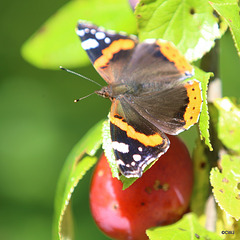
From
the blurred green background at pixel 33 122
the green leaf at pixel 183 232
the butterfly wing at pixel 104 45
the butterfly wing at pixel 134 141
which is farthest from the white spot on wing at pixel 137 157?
the blurred green background at pixel 33 122

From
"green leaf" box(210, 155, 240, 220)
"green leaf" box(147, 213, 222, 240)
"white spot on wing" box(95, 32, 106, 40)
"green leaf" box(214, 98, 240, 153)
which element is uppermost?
"white spot on wing" box(95, 32, 106, 40)

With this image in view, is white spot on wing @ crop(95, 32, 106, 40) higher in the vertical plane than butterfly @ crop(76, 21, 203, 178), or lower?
higher

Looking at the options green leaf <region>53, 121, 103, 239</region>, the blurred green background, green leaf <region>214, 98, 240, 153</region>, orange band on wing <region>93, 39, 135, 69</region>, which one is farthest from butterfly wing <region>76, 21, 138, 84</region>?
the blurred green background

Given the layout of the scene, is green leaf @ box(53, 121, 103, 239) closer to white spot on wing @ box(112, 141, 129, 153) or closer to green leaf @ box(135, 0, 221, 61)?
white spot on wing @ box(112, 141, 129, 153)

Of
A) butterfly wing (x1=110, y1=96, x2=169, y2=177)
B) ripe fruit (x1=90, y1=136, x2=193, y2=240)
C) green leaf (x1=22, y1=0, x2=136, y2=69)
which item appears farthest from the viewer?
green leaf (x1=22, y1=0, x2=136, y2=69)

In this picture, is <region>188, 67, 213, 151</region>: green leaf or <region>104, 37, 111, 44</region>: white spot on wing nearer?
<region>188, 67, 213, 151</region>: green leaf

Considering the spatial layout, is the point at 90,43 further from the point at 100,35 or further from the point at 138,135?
the point at 138,135

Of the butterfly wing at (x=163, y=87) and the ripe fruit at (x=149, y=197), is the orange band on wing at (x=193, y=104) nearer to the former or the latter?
the butterfly wing at (x=163, y=87)
